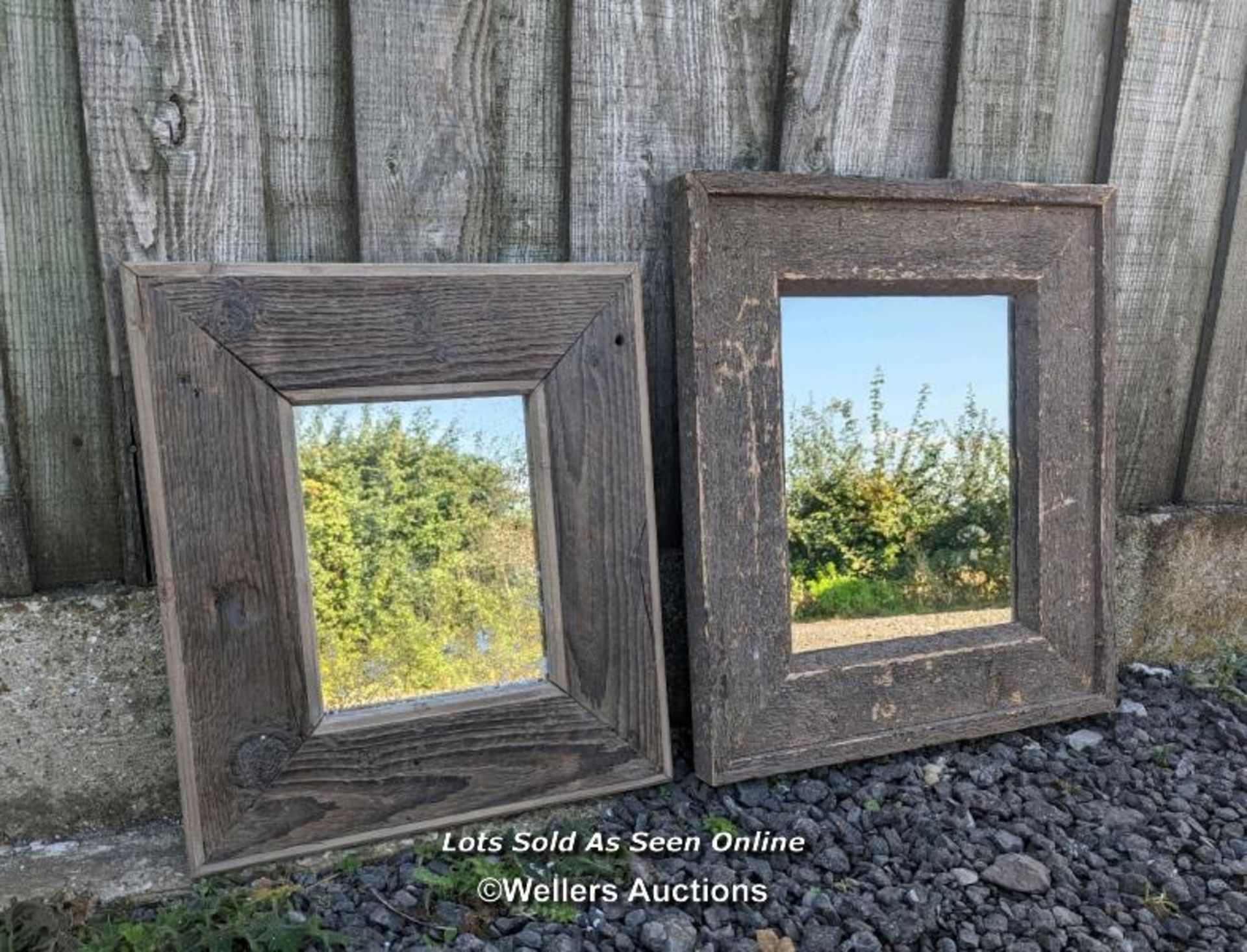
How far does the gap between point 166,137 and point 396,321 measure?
41 cm

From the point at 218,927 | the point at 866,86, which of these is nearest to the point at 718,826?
the point at 218,927

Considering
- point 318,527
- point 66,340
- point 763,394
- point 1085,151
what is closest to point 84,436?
point 66,340

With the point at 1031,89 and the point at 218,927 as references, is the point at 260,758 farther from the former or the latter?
the point at 1031,89

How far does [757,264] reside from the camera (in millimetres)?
1423

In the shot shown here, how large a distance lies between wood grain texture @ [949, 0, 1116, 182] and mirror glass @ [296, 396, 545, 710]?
1.00 meters

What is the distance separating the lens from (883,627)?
5.14ft

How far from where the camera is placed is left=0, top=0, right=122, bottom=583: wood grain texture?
4.00 feet

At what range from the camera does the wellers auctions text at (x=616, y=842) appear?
1292 mm

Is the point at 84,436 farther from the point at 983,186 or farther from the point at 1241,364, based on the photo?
the point at 1241,364

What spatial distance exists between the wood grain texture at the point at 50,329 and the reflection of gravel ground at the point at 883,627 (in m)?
1.10

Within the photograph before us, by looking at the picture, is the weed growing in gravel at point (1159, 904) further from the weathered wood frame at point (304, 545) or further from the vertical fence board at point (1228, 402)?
the vertical fence board at point (1228, 402)

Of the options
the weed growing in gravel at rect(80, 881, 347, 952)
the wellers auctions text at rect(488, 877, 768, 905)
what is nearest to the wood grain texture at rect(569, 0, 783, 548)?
the wellers auctions text at rect(488, 877, 768, 905)

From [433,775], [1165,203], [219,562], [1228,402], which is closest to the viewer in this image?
[219,562]

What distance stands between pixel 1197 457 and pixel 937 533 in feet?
2.53
